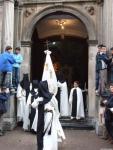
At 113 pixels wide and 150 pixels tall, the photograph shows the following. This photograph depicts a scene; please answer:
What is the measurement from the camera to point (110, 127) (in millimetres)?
12422

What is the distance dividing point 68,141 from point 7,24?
5.01 meters

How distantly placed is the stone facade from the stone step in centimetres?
37

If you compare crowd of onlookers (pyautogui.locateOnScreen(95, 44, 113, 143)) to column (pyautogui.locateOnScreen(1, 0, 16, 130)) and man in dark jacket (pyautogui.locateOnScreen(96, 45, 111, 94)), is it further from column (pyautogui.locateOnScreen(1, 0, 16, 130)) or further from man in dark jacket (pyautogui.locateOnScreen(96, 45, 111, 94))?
column (pyautogui.locateOnScreen(1, 0, 16, 130))

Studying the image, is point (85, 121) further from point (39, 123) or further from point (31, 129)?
point (39, 123)

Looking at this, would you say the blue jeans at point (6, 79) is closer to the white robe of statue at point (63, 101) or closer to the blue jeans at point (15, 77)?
the blue jeans at point (15, 77)

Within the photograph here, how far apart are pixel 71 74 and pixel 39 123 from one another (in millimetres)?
9184

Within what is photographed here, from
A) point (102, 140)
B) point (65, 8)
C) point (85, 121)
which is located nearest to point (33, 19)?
point (65, 8)

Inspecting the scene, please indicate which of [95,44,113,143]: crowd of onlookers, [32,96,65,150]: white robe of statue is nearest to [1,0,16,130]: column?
[95,44,113,143]: crowd of onlookers

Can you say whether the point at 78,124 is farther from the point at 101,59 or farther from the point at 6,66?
the point at 6,66

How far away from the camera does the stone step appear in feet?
50.1

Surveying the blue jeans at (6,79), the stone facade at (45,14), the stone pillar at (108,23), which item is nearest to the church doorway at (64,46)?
the stone facade at (45,14)

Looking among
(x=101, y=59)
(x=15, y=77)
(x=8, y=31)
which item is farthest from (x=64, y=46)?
(x=101, y=59)

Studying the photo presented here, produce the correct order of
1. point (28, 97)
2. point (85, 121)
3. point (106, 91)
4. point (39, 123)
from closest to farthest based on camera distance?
point (39, 123), point (106, 91), point (28, 97), point (85, 121)

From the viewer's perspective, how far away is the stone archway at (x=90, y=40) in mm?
15852
